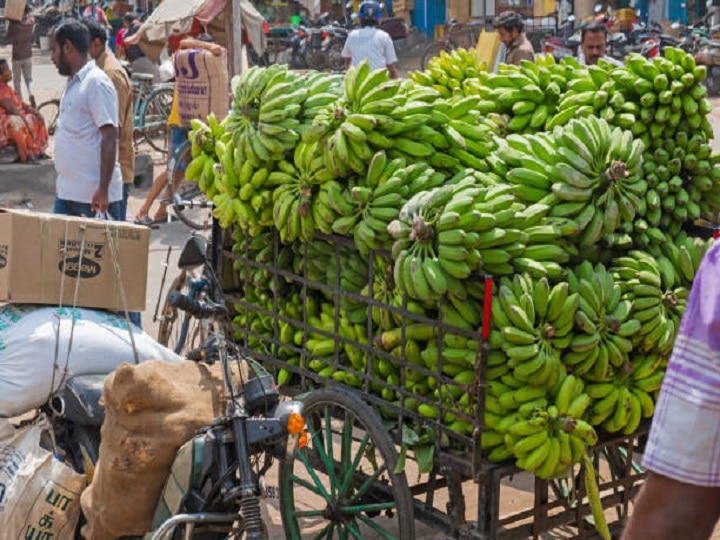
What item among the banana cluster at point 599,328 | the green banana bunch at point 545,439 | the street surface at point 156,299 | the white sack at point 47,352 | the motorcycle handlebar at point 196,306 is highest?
the motorcycle handlebar at point 196,306

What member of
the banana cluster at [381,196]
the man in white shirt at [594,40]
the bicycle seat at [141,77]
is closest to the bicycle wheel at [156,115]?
the bicycle seat at [141,77]

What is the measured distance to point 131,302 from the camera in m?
4.82

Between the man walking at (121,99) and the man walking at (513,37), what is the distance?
116 inches

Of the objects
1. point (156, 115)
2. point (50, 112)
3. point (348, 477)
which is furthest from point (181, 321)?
point (50, 112)

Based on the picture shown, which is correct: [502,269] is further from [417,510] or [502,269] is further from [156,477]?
[156,477]

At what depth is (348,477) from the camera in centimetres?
441

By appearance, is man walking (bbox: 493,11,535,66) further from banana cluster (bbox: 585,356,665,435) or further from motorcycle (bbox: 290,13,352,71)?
motorcycle (bbox: 290,13,352,71)

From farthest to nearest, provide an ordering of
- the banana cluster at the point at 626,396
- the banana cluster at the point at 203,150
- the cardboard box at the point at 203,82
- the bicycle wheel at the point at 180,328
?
1. the cardboard box at the point at 203,82
2. the bicycle wheel at the point at 180,328
3. the banana cluster at the point at 203,150
4. the banana cluster at the point at 626,396

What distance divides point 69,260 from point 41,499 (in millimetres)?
967

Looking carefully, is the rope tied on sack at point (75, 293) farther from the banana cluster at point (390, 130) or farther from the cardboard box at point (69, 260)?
the banana cluster at point (390, 130)

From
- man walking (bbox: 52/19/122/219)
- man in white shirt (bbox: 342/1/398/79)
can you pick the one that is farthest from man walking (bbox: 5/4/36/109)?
man walking (bbox: 52/19/122/219)

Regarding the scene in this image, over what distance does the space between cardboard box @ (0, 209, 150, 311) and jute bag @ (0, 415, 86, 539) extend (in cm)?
70

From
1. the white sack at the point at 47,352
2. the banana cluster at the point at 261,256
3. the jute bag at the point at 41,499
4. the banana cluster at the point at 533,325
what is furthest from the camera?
the banana cluster at the point at 261,256

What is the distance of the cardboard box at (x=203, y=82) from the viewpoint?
10.6 meters
